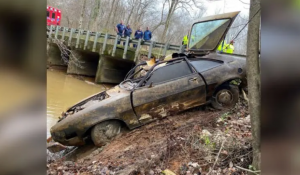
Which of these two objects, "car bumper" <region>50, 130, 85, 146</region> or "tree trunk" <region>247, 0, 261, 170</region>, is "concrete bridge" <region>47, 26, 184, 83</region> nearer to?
"car bumper" <region>50, 130, 85, 146</region>

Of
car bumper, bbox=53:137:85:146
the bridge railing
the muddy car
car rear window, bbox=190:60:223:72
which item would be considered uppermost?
the bridge railing

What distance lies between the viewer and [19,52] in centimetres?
61

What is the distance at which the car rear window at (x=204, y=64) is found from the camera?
19.8 ft

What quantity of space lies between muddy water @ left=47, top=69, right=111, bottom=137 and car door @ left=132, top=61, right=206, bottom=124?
13.3 ft

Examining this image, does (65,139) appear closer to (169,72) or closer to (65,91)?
(169,72)

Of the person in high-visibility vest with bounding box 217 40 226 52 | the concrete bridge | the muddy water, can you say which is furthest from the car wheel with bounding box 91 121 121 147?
the concrete bridge

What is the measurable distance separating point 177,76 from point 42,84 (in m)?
5.32

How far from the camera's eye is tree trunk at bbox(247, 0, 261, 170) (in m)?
2.89

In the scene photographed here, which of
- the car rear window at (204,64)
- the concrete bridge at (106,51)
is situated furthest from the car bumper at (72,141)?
the concrete bridge at (106,51)

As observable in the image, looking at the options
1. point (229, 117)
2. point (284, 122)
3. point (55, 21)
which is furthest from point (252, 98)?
point (55, 21)

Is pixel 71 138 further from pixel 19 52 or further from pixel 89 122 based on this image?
pixel 19 52

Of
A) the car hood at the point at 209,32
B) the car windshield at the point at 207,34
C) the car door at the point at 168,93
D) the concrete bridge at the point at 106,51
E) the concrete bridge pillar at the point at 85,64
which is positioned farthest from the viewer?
the concrete bridge pillar at the point at 85,64

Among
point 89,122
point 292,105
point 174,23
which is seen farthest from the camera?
point 174,23

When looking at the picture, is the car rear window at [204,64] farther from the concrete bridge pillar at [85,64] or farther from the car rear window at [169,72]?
the concrete bridge pillar at [85,64]
